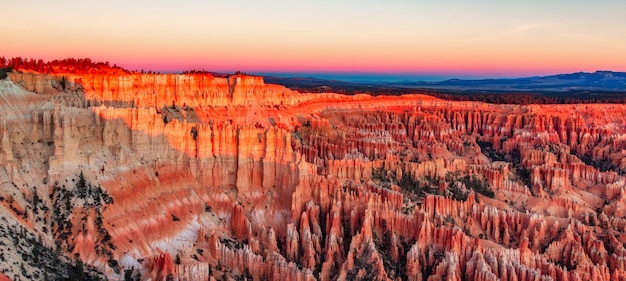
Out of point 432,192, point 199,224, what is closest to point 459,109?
point 432,192

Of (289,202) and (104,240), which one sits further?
(289,202)

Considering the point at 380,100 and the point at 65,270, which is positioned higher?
the point at 380,100

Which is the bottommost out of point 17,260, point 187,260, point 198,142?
point 187,260

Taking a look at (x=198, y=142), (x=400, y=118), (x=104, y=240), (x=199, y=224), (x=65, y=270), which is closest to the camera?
(x=65, y=270)

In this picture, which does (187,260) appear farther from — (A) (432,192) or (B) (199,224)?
(A) (432,192)

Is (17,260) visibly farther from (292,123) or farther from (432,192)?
(292,123)

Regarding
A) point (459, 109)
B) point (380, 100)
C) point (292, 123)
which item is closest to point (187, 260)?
point (292, 123)

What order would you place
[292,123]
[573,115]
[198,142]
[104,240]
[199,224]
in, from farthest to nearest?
1. [573,115]
2. [292,123]
3. [198,142]
4. [199,224]
5. [104,240]
